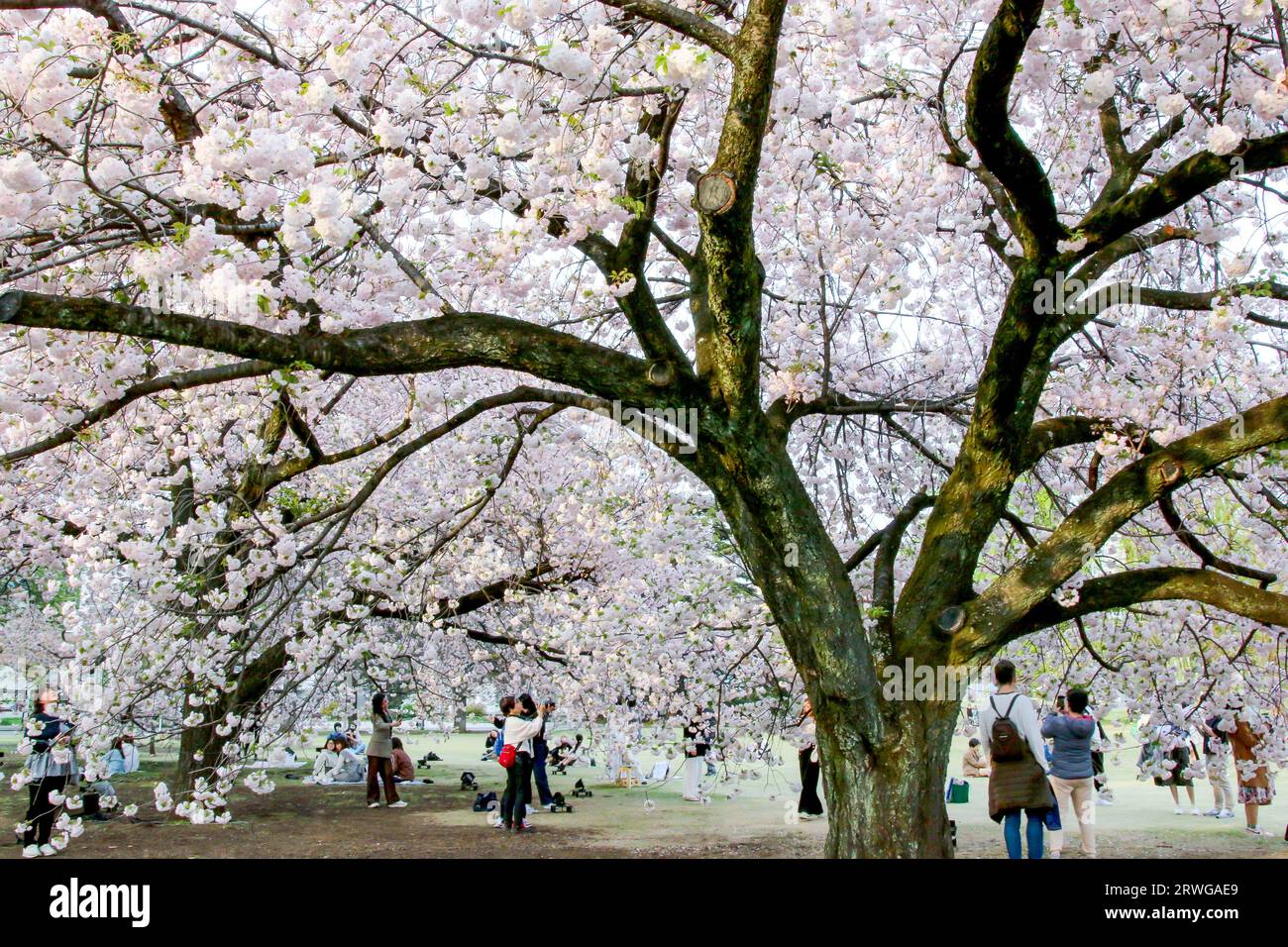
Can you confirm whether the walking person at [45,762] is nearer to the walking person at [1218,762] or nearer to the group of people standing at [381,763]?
the group of people standing at [381,763]

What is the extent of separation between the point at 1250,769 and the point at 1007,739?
5184 mm

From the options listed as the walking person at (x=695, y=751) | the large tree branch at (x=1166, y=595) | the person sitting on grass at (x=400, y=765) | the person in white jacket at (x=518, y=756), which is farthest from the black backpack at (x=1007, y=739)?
the person sitting on grass at (x=400, y=765)

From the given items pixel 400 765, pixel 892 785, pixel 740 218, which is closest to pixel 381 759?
pixel 400 765

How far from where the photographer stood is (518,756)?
11289mm

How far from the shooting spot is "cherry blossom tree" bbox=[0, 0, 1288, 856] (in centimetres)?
467

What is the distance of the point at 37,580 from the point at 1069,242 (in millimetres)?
22493

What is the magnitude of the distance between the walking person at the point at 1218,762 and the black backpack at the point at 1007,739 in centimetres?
398

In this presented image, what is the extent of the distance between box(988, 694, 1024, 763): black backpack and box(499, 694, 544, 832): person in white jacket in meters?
5.73

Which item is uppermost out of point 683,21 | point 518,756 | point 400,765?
point 683,21

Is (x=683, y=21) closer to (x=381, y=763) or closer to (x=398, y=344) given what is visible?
(x=398, y=344)

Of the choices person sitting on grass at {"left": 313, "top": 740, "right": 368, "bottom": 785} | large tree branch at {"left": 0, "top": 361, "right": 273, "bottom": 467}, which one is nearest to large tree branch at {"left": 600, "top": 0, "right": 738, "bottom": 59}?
large tree branch at {"left": 0, "top": 361, "right": 273, "bottom": 467}

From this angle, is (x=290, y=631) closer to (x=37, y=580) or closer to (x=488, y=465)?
(x=488, y=465)

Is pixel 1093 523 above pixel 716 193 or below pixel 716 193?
below

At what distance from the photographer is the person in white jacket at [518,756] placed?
1115cm
